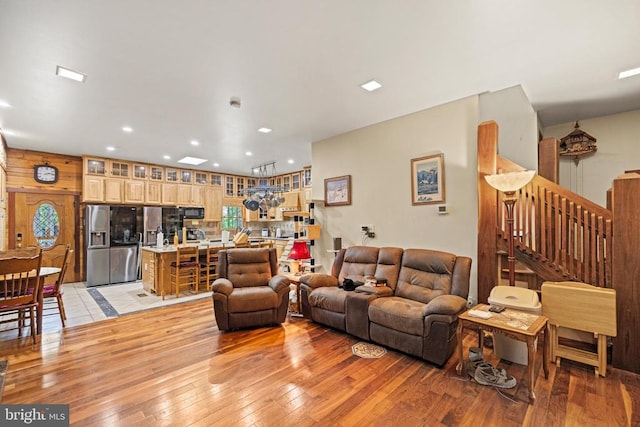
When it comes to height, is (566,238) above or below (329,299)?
above

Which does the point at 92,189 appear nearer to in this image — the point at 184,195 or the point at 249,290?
the point at 184,195

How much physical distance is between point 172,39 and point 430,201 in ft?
11.3

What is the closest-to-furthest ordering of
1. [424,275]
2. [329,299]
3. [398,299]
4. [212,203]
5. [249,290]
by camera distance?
[398,299] < [424,275] < [329,299] < [249,290] < [212,203]

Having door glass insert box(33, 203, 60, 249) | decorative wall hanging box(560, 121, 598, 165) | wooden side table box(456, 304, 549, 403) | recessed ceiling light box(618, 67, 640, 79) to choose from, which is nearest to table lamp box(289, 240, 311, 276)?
wooden side table box(456, 304, 549, 403)

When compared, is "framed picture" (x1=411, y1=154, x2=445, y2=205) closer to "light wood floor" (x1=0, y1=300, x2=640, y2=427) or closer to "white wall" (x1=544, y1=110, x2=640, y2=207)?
"light wood floor" (x1=0, y1=300, x2=640, y2=427)

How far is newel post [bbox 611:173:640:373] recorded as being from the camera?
2.62 metres

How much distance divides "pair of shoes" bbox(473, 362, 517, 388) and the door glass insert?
8.02 meters

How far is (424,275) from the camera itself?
3.52 m

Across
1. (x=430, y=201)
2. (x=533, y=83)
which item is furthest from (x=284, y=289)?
(x=533, y=83)

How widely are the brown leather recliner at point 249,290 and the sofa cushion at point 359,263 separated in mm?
871

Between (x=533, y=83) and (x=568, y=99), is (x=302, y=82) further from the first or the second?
(x=568, y=99)

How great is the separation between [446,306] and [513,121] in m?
2.62

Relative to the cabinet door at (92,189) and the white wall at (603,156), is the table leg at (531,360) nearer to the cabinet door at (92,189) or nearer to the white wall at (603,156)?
the white wall at (603,156)

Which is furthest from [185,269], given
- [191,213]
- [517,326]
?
[517,326]
